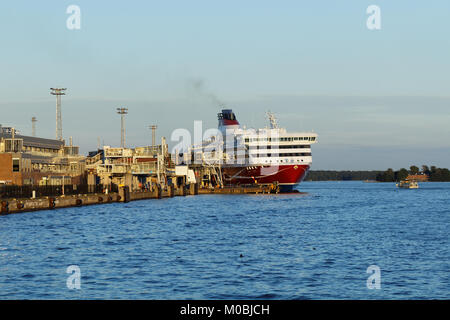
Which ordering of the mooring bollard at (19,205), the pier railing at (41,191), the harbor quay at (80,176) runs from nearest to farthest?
1. the mooring bollard at (19,205)
2. the pier railing at (41,191)
3. the harbor quay at (80,176)

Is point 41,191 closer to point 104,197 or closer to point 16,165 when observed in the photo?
point 104,197

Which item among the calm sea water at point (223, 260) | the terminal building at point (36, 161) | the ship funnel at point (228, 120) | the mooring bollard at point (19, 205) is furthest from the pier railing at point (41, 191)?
the ship funnel at point (228, 120)

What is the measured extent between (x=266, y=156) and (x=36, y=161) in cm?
5242

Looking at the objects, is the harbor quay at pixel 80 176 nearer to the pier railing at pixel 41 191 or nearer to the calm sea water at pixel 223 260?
the pier railing at pixel 41 191

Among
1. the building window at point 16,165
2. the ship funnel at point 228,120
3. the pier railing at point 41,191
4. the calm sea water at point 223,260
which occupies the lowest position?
the calm sea water at point 223,260

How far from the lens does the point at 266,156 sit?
451 ft

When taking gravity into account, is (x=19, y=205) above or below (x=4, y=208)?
above

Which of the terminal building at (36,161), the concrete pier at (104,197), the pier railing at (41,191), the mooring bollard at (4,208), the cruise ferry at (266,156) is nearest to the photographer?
the mooring bollard at (4,208)

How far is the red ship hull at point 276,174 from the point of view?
135875 mm

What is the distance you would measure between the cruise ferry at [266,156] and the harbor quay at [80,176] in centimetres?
291

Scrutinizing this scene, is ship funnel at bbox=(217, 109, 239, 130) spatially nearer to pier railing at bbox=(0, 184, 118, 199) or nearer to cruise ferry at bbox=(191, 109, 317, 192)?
cruise ferry at bbox=(191, 109, 317, 192)

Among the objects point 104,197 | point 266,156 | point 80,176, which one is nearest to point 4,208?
point 104,197

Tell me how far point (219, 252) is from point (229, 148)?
370 feet

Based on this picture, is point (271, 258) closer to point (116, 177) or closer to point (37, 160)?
point (37, 160)
